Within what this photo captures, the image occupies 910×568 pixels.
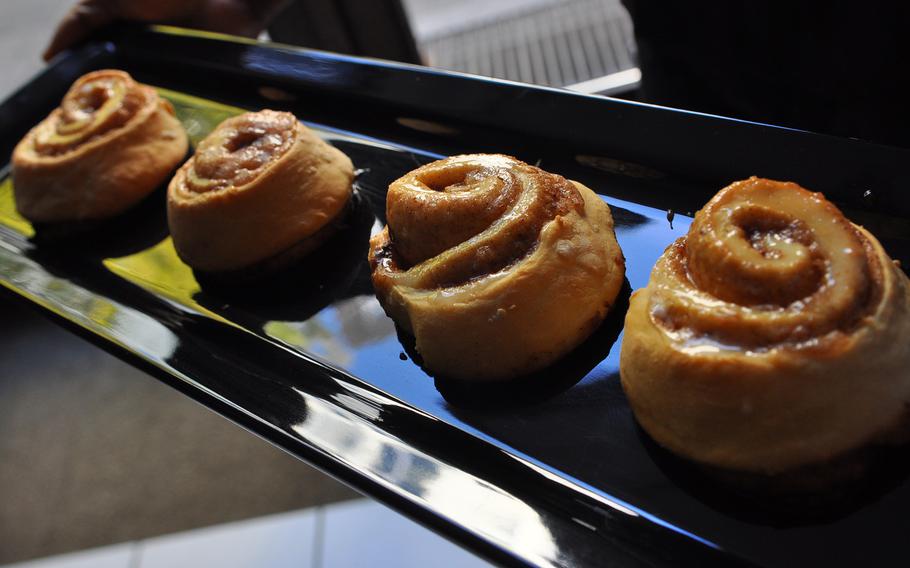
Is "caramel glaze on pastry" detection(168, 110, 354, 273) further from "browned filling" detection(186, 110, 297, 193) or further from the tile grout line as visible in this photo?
the tile grout line

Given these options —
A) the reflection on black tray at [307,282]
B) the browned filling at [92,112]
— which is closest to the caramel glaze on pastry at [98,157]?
the browned filling at [92,112]

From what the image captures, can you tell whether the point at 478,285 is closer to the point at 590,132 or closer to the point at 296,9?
the point at 590,132

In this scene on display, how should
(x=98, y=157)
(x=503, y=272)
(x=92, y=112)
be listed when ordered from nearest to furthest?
1. (x=503, y=272)
2. (x=98, y=157)
3. (x=92, y=112)

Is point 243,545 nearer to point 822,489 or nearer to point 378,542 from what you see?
point 378,542

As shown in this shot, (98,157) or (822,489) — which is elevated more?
(98,157)

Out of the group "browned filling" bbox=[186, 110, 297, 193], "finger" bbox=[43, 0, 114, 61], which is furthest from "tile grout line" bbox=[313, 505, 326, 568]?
"finger" bbox=[43, 0, 114, 61]

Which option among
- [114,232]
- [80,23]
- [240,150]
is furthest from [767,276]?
[80,23]

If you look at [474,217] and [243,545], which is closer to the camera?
[474,217]

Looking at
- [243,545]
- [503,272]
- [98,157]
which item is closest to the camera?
[503,272]
